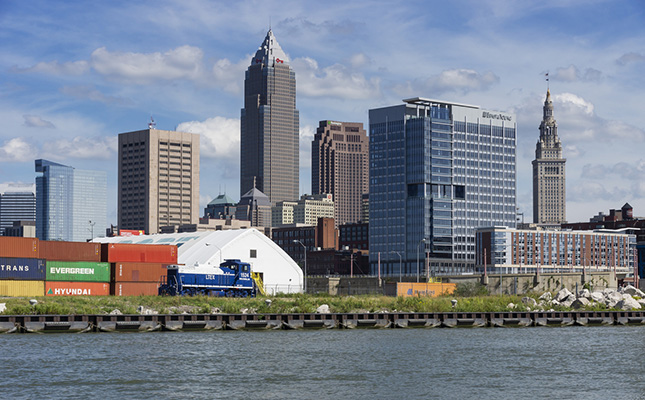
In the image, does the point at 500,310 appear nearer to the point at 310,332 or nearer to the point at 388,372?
the point at 310,332

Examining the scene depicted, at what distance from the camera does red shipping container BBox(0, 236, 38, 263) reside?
99.5 m

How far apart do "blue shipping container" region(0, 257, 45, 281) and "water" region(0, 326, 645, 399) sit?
27.3 metres

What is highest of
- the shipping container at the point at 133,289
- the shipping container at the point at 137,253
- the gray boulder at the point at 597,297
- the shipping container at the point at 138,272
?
the shipping container at the point at 137,253

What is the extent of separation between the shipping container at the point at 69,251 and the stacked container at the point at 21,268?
95.9 inches

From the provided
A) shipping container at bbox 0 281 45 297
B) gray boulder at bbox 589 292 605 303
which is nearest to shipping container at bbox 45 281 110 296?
shipping container at bbox 0 281 45 297

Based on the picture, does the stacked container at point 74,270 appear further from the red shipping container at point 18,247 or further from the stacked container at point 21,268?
the red shipping container at point 18,247

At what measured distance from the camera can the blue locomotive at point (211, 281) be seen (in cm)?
10856

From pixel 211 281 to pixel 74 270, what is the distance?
54.7 ft

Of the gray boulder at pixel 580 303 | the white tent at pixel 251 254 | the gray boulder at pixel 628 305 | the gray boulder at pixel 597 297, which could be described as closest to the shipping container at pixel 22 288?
the white tent at pixel 251 254

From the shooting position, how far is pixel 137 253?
115m

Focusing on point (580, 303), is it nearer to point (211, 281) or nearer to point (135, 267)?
point (211, 281)

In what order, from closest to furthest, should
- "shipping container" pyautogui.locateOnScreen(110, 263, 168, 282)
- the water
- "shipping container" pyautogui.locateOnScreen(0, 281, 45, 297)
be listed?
the water → "shipping container" pyautogui.locateOnScreen(0, 281, 45, 297) → "shipping container" pyautogui.locateOnScreen(110, 263, 168, 282)

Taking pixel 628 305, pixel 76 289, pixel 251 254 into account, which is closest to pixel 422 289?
pixel 251 254

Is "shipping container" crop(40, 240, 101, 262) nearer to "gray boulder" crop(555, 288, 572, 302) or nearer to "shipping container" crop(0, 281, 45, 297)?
"shipping container" crop(0, 281, 45, 297)
